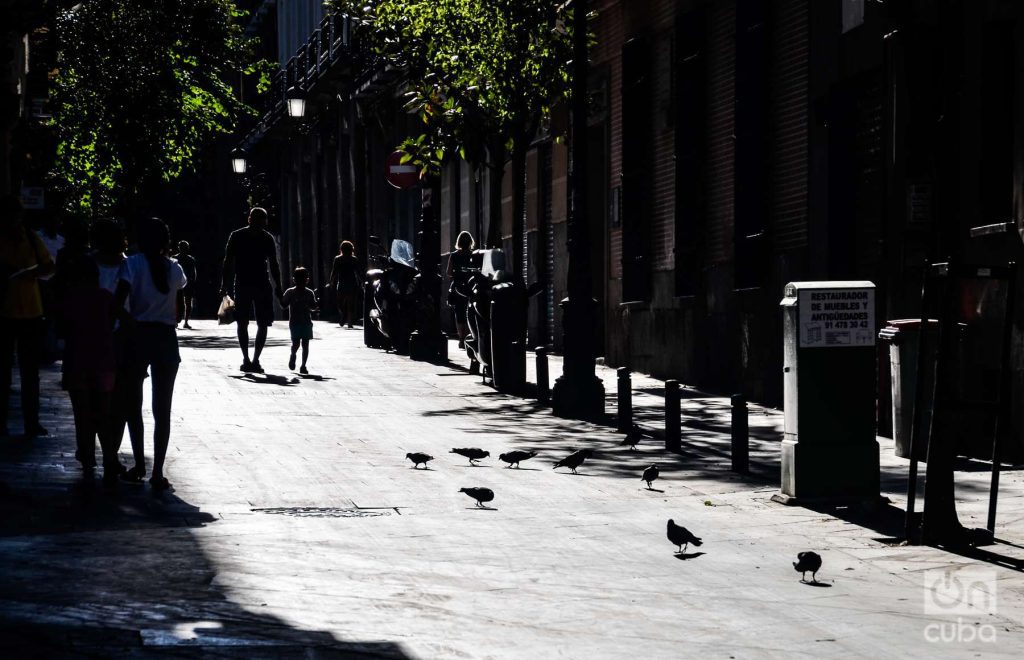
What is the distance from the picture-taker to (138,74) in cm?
3431

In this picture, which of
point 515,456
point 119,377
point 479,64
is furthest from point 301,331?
point 119,377

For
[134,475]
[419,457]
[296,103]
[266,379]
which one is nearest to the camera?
[134,475]

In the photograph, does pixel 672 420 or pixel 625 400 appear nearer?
pixel 672 420

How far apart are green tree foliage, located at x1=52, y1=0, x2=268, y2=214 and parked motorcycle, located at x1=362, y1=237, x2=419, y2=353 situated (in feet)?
28.3

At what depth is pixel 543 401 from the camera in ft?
58.3

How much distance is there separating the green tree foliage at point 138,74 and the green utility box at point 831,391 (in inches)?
892

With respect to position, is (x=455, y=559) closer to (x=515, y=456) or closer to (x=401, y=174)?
(x=515, y=456)

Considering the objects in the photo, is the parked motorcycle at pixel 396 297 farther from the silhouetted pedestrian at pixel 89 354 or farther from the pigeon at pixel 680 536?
the pigeon at pixel 680 536

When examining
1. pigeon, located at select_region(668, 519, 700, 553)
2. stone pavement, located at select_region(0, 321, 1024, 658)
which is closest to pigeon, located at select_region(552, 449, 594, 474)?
stone pavement, located at select_region(0, 321, 1024, 658)

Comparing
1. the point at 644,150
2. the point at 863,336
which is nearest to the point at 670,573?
the point at 863,336

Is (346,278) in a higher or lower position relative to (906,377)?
higher

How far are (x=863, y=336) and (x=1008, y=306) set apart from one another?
1.59 metres

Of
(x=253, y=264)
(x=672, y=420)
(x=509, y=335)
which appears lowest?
(x=672, y=420)

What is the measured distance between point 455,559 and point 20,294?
6112 mm
